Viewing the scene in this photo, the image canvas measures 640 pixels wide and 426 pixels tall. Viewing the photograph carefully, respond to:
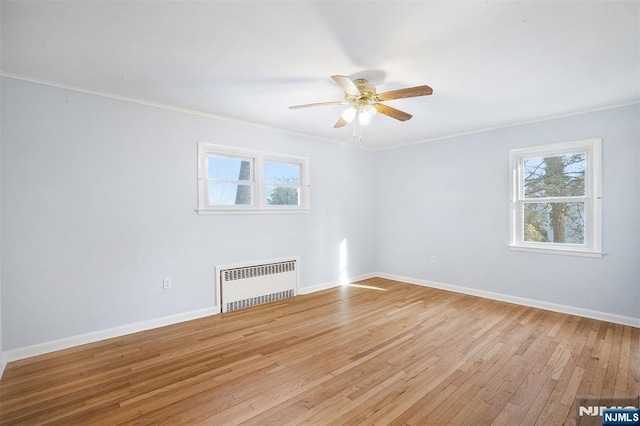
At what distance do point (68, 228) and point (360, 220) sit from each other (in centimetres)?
411

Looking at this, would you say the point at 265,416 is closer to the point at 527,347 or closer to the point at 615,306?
the point at 527,347

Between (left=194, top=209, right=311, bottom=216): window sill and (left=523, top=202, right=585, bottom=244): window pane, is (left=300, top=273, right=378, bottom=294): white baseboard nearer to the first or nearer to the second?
(left=194, top=209, right=311, bottom=216): window sill

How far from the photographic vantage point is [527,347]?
2738 mm

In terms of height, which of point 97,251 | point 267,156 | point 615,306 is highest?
point 267,156

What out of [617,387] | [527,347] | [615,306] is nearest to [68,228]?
[527,347]

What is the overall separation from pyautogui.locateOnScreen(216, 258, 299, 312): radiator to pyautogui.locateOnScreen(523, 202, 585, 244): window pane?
3.34 metres

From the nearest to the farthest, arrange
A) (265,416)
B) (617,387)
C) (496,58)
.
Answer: (265,416) → (617,387) → (496,58)

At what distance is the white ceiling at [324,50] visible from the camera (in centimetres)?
176

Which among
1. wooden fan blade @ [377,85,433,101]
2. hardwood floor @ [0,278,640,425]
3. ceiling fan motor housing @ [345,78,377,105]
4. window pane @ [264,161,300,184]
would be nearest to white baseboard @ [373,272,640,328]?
hardwood floor @ [0,278,640,425]

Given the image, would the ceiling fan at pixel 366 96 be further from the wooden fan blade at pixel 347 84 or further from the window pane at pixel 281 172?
the window pane at pixel 281 172

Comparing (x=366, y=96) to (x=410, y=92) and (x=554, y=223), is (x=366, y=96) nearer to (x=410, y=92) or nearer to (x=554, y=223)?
(x=410, y=92)

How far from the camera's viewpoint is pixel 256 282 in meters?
4.01

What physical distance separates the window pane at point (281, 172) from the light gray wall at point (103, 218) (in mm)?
323

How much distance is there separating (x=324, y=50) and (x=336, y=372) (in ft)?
8.11
